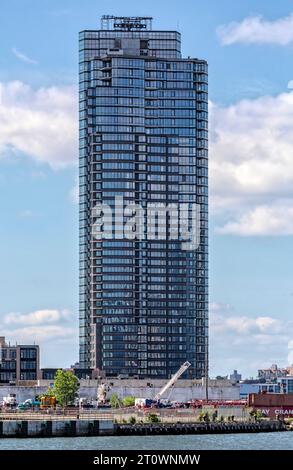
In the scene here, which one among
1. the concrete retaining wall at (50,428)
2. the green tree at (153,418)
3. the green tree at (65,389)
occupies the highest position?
the green tree at (65,389)

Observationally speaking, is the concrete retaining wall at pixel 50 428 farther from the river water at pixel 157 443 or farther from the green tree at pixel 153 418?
the green tree at pixel 153 418

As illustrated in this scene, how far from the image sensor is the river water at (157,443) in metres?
107

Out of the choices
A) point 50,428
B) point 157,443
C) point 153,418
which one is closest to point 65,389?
point 153,418

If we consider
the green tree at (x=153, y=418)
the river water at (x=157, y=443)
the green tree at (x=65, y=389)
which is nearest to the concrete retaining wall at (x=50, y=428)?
the river water at (x=157, y=443)

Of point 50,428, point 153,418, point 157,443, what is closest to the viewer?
point 157,443

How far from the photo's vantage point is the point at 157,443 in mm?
117312

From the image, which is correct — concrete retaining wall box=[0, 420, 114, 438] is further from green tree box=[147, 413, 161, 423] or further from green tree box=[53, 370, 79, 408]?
green tree box=[53, 370, 79, 408]

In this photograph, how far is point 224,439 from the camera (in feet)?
419

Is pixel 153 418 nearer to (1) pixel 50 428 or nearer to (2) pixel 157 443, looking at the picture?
(1) pixel 50 428

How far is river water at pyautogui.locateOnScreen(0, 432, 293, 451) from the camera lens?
107 meters

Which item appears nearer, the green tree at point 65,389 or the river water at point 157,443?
the river water at point 157,443
